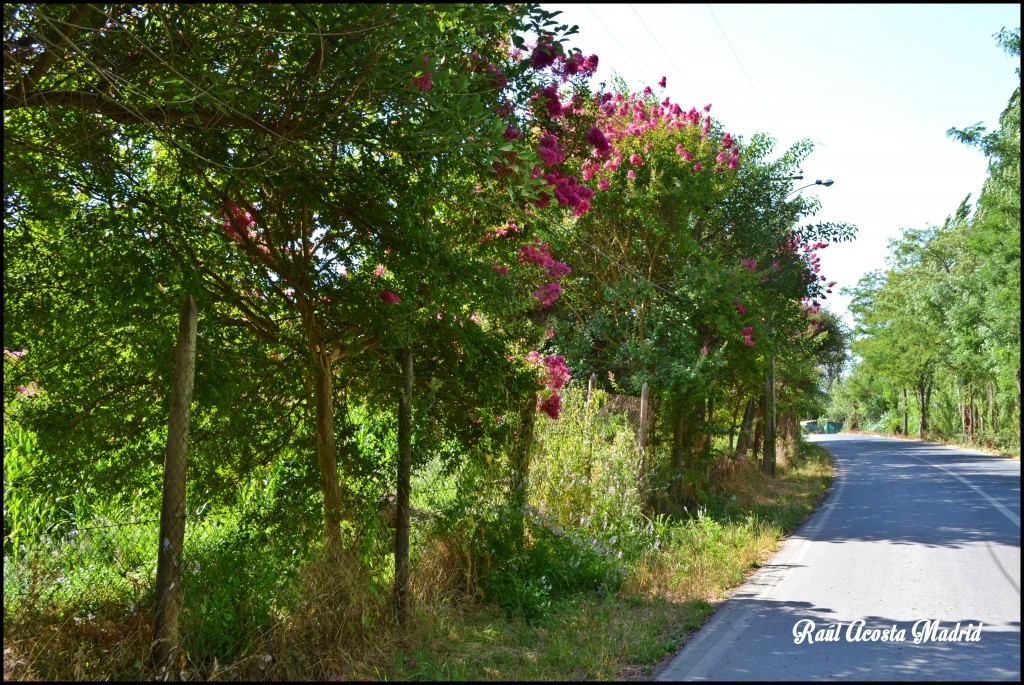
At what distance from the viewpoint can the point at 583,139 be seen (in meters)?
7.50

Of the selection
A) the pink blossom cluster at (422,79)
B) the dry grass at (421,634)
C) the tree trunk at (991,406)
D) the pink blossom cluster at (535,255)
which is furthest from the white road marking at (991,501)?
the tree trunk at (991,406)

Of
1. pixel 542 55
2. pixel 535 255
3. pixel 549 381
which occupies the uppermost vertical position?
pixel 542 55

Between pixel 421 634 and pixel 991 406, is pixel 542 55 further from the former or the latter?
pixel 991 406

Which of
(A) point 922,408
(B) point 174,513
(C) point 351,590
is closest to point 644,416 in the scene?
(C) point 351,590

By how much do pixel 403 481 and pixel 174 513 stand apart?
82.1 inches

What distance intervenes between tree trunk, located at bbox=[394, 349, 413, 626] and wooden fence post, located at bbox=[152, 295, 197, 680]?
1.91m

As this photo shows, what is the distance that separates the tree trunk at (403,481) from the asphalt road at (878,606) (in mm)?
2054

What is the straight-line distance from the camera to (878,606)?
7.88m

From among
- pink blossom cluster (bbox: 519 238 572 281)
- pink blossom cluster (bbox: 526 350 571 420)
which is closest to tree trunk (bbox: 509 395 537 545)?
pink blossom cluster (bbox: 526 350 571 420)

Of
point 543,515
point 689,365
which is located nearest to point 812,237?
point 689,365

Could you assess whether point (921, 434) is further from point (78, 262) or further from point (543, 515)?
point (78, 262)

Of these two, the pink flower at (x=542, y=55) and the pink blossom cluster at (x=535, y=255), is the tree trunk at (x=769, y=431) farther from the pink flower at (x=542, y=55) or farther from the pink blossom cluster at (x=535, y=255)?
the pink flower at (x=542, y=55)

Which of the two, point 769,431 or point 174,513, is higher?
point 769,431

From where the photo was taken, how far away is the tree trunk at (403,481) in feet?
21.1
